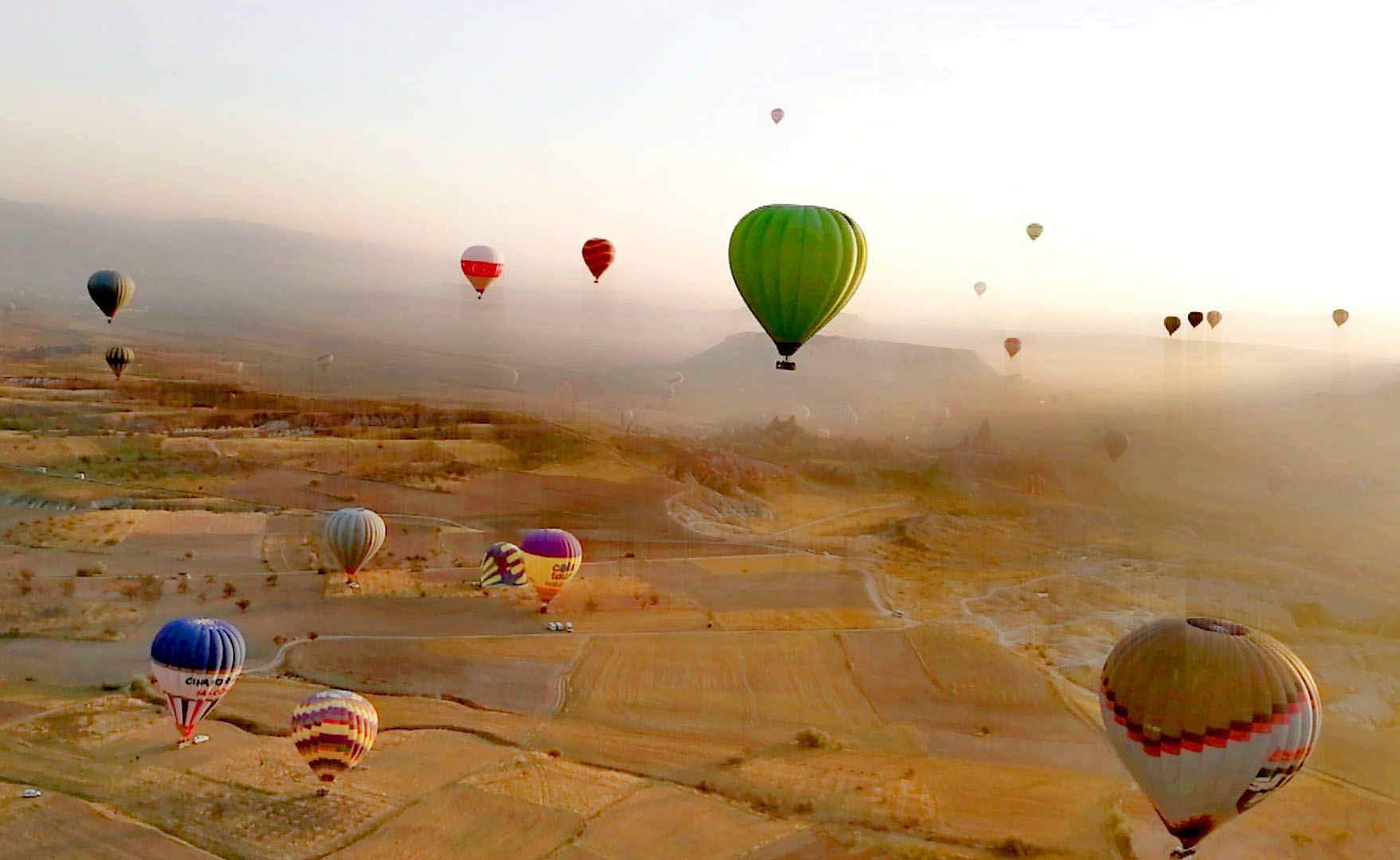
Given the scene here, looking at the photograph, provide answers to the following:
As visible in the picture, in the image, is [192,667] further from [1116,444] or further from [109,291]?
[1116,444]

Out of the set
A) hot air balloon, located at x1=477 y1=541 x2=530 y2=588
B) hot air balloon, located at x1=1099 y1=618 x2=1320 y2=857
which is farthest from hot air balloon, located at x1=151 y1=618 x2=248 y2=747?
hot air balloon, located at x1=1099 y1=618 x2=1320 y2=857

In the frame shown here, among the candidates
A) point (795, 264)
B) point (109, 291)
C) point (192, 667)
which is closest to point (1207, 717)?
point (795, 264)

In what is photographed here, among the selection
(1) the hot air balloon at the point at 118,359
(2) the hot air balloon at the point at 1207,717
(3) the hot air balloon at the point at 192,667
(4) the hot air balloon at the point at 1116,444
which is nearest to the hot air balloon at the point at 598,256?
(3) the hot air balloon at the point at 192,667

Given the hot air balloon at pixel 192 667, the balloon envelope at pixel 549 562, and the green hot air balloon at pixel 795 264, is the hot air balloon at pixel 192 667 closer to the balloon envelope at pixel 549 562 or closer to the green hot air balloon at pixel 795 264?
the balloon envelope at pixel 549 562

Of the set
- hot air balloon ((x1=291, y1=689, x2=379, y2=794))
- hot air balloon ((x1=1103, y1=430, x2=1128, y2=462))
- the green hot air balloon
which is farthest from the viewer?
hot air balloon ((x1=1103, y1=430, x2=1128, y2=462))

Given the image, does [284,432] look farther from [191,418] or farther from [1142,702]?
[1142,702]

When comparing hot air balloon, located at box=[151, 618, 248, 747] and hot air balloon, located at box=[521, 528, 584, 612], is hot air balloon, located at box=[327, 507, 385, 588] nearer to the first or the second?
hot air balloon, located at box=[521, 528, 584, 612]

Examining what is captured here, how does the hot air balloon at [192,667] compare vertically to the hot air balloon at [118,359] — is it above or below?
below
